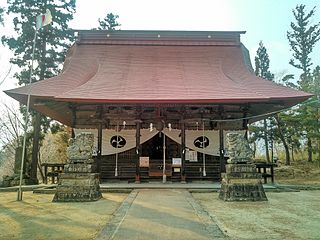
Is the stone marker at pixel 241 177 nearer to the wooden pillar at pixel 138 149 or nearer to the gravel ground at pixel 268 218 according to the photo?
the gravel ground at pixel 268 218

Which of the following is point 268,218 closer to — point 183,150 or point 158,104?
point 183,150

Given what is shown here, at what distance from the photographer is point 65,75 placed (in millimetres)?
12867

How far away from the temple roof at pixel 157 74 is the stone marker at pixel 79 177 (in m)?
3.15

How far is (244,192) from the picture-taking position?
23.2 ft

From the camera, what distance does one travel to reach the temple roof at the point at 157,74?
416 inches

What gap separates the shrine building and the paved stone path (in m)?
5.19

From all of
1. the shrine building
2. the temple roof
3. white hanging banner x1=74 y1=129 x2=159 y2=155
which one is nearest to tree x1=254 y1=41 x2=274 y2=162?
the temple roof

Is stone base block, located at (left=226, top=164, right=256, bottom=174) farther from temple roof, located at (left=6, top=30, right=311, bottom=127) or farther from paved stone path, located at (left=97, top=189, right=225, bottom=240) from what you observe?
temple roof, located at (left=6, top=30, right=311, bottom=127)

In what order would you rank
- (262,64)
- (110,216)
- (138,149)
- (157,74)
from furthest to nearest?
(262,64) → (157,74) → (138,149) → (110,216)

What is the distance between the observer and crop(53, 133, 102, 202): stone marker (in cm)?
704

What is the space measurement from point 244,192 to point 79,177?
13.6ft

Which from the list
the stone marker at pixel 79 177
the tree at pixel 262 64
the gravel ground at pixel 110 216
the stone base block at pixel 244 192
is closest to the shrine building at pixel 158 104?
the stone marker at pixel 79 177

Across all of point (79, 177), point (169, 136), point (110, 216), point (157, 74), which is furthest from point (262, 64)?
point (110, 216)

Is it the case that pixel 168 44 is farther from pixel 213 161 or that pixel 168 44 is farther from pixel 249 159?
pixel 249 159
